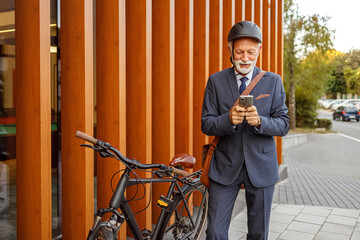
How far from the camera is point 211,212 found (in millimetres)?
2566

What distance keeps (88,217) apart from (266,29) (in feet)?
19.2

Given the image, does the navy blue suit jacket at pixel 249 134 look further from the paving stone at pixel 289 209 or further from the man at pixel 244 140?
the paving stone at pixel 289 209

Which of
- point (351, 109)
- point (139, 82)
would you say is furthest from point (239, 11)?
point (351, 109)

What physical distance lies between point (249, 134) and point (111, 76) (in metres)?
1.51

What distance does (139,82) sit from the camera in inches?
147

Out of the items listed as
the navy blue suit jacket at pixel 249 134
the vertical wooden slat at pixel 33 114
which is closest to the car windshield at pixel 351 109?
the navy blue suit jacket at pixel 249 134

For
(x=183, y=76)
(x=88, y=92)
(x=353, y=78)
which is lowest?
(x=88, y=92)

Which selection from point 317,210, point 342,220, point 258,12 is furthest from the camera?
point 258,12

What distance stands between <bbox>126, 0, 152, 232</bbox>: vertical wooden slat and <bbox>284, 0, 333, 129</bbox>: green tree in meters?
19.7

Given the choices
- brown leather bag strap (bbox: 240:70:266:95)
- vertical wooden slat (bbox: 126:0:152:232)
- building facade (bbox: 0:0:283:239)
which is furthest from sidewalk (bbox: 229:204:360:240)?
brown leather bag strap (bbox: 240:70:266:95)

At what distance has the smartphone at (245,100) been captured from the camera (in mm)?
2146

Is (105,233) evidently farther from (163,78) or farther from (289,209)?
(289,209)

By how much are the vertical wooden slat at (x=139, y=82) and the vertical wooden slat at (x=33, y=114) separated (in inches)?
46.5

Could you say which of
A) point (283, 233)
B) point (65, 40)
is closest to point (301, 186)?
point (283, 233)
